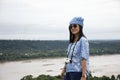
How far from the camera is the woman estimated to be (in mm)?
923

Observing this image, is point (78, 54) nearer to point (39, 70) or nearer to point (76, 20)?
point (76, 20)

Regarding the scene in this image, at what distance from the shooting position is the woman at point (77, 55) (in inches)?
36.3

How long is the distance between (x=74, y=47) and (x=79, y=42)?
23 millimetres

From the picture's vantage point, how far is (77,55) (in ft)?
3.09

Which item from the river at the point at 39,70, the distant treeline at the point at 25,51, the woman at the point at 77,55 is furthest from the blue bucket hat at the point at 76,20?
the distant treeline at the point at 25,51

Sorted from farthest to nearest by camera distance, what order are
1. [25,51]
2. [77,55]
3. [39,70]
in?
[25,51] → [39,70] → [77,55]

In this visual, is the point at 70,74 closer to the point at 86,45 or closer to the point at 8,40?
the point at 86,45

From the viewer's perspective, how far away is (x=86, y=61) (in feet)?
3.03

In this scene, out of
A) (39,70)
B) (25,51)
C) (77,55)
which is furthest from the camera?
(25,51)

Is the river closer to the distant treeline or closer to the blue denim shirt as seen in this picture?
the distant treeline

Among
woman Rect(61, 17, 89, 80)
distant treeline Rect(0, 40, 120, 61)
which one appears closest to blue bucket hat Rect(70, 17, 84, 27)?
woman Rect(61, 17, 89, 80)

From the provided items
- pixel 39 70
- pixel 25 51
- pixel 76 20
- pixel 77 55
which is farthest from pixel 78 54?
pixel 25 51

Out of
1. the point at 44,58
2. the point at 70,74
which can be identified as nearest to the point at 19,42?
the point at 44,58

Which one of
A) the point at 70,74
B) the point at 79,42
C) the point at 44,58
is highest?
the point at 79,42
